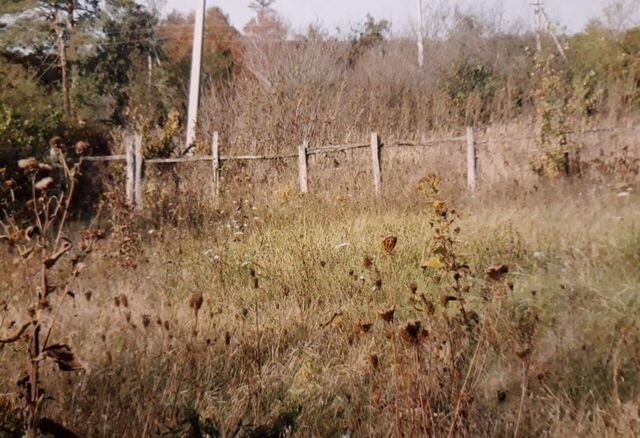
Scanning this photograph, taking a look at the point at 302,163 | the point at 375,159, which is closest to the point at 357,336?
the point at 375,159

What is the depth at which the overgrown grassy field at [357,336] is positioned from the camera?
2273 millimetres

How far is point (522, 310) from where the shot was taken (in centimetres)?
365

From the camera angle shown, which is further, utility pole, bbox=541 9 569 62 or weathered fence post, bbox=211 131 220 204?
utility pole, bbox=541 9 569 62

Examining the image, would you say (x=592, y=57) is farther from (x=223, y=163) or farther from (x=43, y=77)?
(x=43, y=77)

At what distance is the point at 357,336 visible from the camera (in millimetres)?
3330

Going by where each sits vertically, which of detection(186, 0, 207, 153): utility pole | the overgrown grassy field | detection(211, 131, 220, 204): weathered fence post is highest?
detection(186, 0, 207, 153): utility pole

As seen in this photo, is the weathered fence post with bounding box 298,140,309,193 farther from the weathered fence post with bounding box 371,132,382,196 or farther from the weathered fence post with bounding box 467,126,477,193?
the weathered fence post with bounding box 467,126,477,193

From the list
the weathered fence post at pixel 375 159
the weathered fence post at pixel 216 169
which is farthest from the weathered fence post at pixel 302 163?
the weathered fence post at pixel 216 169

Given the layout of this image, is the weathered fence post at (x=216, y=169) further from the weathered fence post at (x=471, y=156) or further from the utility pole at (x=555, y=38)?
the utility pole at (x=555, y=38)

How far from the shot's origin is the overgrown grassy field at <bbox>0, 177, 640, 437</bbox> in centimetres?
227

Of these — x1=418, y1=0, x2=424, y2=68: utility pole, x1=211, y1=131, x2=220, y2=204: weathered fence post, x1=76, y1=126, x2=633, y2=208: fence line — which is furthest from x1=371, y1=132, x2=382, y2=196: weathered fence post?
x1=418, y1=0, x2=424, y2=68: utility pole

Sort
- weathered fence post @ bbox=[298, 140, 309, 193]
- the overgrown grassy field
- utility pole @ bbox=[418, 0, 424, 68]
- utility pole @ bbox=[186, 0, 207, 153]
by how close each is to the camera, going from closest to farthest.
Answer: the overgrown grassy field, weathered fence post @ bbox=[298, 140, 309, 193], utility pole @ bbox=[186, 0, 207, 153], utility pole @ bbox=[418, 0, 424, 68]

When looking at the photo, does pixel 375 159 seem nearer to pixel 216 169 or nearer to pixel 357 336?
pixel 216 169

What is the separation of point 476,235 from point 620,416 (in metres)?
3.45
